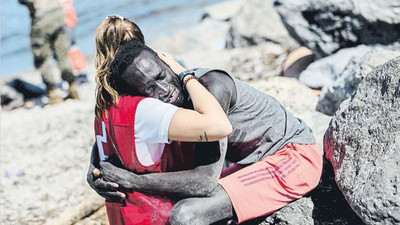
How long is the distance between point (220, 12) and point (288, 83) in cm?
924

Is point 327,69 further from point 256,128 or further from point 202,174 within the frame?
point 202,174

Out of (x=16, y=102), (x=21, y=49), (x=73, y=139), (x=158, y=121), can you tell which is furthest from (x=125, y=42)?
(x=21, y=49)

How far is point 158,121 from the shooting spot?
248 centimetres

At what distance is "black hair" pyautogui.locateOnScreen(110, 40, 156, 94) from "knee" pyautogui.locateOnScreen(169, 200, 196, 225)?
69 cm

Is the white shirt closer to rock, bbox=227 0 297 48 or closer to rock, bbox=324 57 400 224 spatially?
rock, bbox=324 57 400 224

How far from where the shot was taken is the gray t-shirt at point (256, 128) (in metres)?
Result: 2.87

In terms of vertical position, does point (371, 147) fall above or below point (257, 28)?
above

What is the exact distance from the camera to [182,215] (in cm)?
259

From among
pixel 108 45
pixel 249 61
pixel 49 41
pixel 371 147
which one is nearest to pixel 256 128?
pixel 371 147

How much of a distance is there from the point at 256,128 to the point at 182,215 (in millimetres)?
694

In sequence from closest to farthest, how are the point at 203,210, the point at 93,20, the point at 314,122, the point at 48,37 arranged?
the point at 203,210 < the point at 314,122 < the point at 48,37 < the point at 93,20

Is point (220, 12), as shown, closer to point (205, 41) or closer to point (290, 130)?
point (205, 41)

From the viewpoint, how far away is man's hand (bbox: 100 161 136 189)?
2.71 metres

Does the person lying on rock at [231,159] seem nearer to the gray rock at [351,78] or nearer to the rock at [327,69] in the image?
the gray rock at [351,78]
